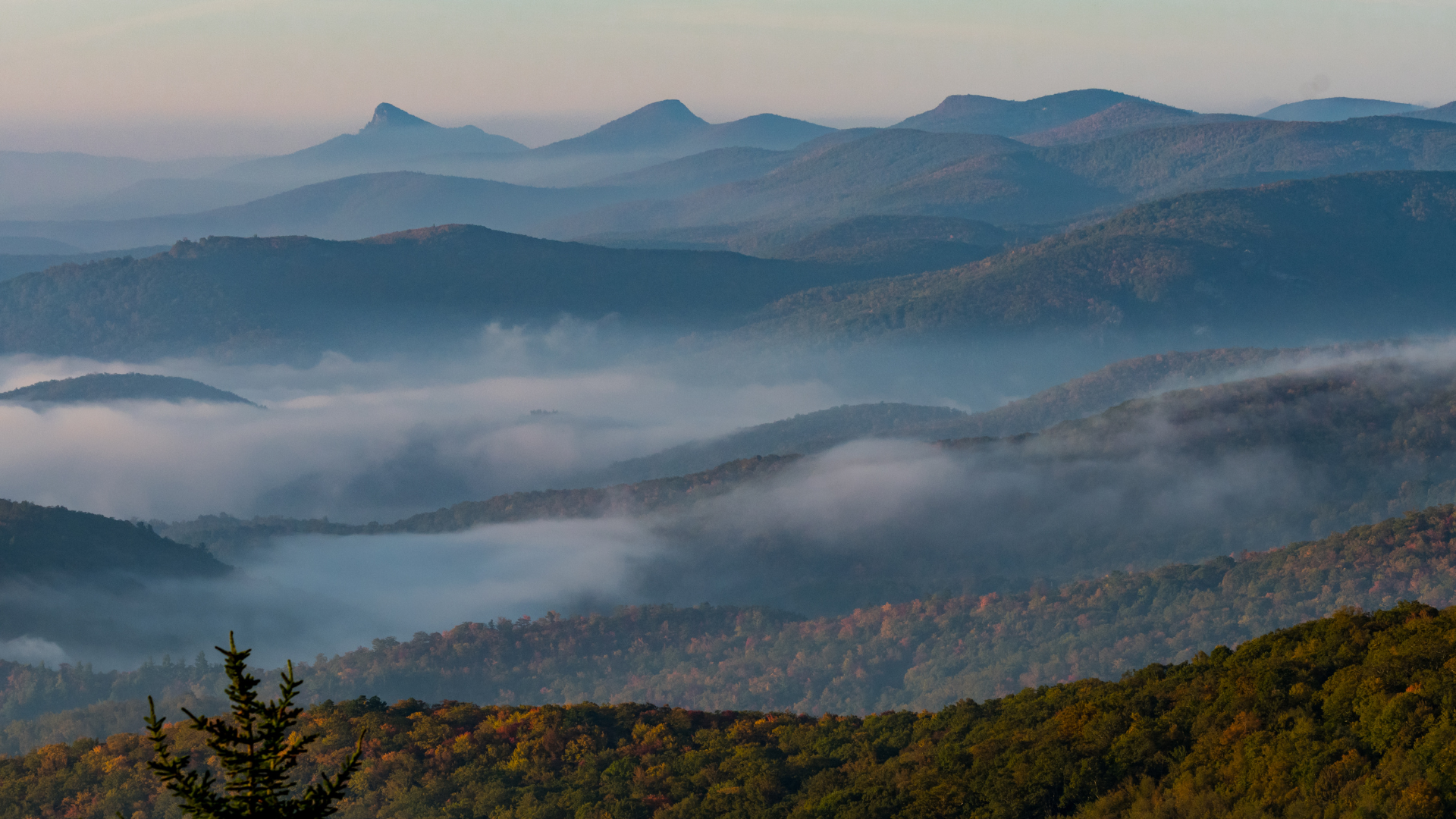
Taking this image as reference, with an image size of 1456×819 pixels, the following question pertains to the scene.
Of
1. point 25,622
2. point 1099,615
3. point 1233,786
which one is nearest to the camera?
point 1233,786

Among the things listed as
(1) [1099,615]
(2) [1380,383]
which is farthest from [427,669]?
(2) [1380,383]

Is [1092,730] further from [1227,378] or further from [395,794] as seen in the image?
[1227,378]

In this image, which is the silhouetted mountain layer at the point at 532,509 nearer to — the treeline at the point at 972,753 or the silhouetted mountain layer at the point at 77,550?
the silhouetted mountain layer at the point at 77,550

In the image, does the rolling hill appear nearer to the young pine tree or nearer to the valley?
the valley

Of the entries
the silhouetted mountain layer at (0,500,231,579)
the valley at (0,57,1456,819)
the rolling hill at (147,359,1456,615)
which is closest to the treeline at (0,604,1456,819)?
the valley at (0,57,1456,819)

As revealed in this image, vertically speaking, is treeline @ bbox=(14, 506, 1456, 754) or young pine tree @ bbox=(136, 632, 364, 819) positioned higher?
young pine tree @ bbox=(136, 632, 364, 819)

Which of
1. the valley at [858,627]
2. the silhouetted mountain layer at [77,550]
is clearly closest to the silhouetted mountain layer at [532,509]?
the valley at [858,627]

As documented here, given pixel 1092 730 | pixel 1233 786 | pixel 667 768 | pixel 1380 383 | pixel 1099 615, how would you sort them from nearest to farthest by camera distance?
pixel 1233 786, pixel 1092 730, pixel 667 768, pixel 1099 615, pixel 1380 383
